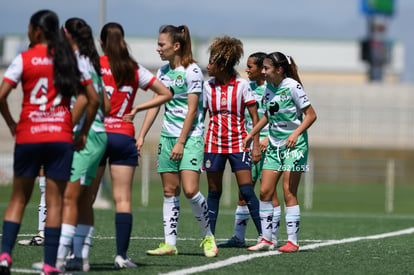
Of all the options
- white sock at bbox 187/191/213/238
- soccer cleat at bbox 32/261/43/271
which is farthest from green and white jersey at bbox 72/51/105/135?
white sock at bbox 187/191/213/238

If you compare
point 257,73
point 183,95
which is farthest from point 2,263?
point 257,73

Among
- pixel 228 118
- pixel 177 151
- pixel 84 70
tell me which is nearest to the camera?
pixel 84 70

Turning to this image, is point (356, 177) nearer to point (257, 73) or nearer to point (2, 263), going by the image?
point (257, 73)

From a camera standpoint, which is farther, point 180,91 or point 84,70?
point 180,91

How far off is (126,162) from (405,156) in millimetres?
37073

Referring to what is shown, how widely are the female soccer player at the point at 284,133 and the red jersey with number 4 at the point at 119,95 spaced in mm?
2327

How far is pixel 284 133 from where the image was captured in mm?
10523

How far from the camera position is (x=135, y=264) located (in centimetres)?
855

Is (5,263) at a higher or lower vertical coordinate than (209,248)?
higher

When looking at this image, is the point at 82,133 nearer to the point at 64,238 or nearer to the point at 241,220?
the point at 64,238

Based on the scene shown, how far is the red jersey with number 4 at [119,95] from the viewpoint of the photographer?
27.1 ft

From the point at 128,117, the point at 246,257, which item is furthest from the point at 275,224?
the point at 128,117

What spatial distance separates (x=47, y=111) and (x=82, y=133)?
375 millimetres

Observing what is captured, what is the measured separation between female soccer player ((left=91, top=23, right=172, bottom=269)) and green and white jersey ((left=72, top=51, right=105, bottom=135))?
0.85ft
